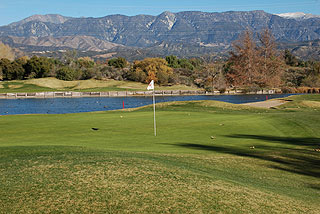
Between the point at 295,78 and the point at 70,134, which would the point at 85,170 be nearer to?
the point at 70,134

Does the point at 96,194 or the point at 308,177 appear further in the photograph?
the point at 308,177

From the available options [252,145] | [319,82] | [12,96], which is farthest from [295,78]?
[252,145]

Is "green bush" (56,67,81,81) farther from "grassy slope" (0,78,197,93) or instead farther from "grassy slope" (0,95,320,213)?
"grassy slope" (0,95,320,213)

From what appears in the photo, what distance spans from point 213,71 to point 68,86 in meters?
43.6

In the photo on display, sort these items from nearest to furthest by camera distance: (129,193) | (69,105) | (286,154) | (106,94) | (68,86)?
1. (129,193)
2. (286,154)
3. (69,105)
4. (106,94)
5. (68,86)

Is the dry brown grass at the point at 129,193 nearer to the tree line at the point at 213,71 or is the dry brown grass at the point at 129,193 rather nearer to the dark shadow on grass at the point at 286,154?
the dark shadow on grass at the point at 286,154

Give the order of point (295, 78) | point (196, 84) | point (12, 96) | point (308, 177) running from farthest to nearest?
point (196, 84) < point (295, 78) < point (12, 96) < point (308, 177)

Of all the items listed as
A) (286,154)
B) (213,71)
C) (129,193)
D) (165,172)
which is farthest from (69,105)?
(129,193)

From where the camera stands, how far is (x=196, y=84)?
396ft

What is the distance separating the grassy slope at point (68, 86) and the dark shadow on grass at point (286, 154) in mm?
91320

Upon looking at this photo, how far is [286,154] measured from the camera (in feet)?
44.7

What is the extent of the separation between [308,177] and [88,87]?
336ft

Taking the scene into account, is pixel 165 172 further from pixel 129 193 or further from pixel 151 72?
pixel 151 72

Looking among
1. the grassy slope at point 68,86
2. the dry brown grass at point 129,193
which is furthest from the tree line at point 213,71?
the dry brown grass at point 129,193
